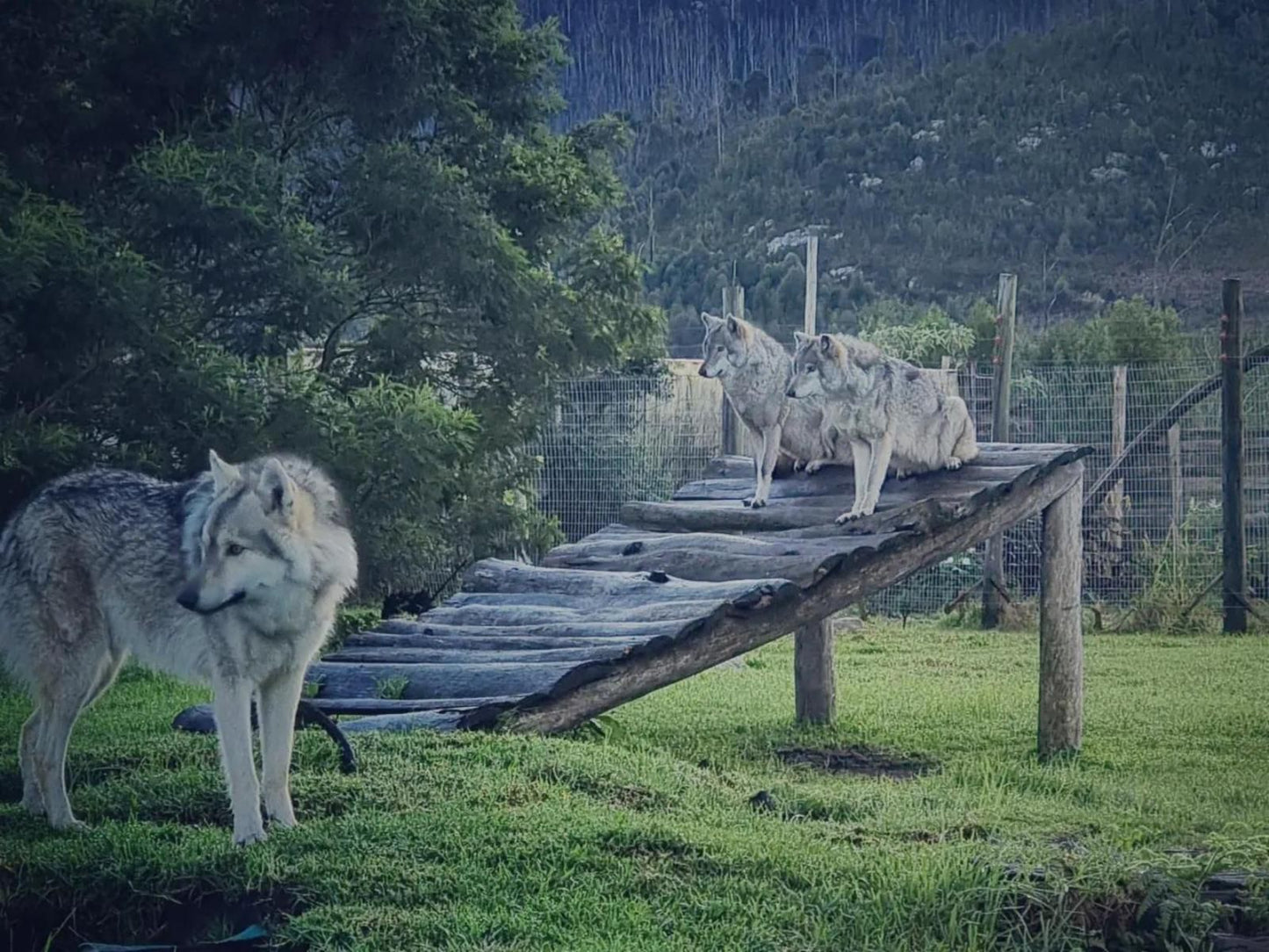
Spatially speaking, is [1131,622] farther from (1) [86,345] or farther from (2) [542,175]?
(1) [86,345]

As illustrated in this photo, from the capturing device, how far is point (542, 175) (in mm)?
8219

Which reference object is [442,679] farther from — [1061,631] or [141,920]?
[1061,631]

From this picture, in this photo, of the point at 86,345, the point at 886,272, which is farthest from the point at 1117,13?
the point at 86,345

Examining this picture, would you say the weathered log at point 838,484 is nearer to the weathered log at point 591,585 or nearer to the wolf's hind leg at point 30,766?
the weathered log at point 591,585

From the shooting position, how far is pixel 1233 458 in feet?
25.5

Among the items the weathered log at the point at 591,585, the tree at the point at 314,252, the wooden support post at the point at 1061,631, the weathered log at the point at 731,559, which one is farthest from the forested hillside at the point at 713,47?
the weathered log at the point at 591,585

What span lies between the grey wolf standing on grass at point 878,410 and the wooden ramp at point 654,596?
11cm

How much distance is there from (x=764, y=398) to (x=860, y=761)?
1.65 metres

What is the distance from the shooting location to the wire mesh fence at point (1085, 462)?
314 inches

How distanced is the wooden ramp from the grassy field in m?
0.20

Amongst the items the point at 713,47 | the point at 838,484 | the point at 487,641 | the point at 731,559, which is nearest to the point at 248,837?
the point at 487,641

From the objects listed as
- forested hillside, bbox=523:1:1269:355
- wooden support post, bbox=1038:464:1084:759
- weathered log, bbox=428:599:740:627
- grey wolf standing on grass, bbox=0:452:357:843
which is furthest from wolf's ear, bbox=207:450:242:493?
forested hillside, bbox=523:1:1269:355

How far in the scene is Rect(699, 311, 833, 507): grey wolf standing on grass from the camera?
19.7 ft

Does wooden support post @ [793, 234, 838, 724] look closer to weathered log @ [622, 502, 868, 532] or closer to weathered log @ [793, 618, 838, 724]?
weathered log @ [793, 618, 838, 724]
